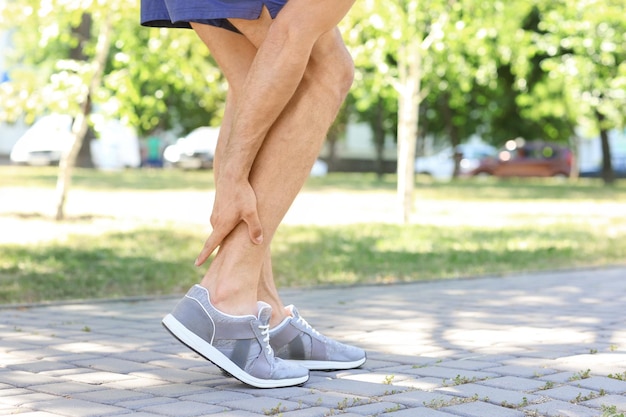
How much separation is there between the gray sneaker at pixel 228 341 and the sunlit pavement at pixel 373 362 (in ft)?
0.18

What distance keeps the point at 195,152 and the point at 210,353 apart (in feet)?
137

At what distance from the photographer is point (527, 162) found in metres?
50.0

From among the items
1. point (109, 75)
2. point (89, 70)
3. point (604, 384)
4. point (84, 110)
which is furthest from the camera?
point (109, 75)

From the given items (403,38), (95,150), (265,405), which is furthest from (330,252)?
(95,150)

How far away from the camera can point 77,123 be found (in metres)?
13.6

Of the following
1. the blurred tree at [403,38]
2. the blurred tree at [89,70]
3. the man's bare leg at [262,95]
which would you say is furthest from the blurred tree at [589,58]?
the man's bare leg at [262,95]

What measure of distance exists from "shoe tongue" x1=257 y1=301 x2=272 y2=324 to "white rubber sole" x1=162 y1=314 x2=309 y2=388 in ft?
0.69

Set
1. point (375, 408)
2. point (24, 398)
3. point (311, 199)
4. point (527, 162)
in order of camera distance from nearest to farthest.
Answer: point (375, 408)
point (24, 398)
point (311, 199)
point (527, 162)

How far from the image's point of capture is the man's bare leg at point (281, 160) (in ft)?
12.6

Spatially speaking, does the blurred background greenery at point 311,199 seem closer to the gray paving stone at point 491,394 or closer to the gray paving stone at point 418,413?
the gray paving stone at point 491,394

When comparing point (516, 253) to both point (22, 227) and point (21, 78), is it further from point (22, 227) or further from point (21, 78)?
point (21, 78)

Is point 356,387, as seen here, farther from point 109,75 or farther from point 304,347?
point 109,75

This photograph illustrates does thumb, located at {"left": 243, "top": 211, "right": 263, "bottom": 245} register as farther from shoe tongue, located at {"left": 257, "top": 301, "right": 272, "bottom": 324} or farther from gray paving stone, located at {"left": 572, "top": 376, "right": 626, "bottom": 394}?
gray paving stone, located at {"left": 572, "top": 376, "right": 626, "bottom": 394}

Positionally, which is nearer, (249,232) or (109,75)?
(249,232)
